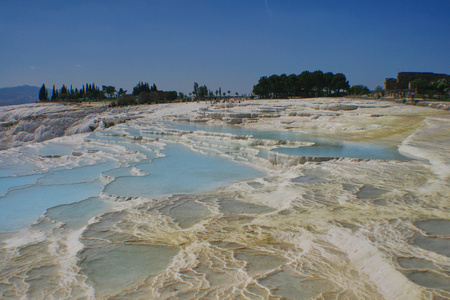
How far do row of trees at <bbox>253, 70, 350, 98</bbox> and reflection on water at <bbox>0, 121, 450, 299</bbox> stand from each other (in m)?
33.3

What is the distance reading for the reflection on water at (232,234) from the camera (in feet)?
8.67

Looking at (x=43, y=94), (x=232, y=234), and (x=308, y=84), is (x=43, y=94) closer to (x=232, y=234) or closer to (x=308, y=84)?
(x=308, y=84)

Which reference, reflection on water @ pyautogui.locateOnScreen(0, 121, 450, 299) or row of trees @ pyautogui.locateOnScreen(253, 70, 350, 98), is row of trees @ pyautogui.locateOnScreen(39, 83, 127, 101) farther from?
reflection on water @ pyautogui.locateOnScreen(0, 121, 450, 299)

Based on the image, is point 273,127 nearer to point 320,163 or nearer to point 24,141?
point 320,163

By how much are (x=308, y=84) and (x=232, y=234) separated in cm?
3739

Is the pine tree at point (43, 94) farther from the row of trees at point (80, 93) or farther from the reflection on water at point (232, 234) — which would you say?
the reflection on water at point (232, 234)

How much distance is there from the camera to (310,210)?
4141 millimetres

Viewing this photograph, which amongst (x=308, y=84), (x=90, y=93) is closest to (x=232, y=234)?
(x=308, y=84)

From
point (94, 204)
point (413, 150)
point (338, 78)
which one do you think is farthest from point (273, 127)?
point (338, 78)

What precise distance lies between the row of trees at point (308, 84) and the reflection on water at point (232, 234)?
33301 mm

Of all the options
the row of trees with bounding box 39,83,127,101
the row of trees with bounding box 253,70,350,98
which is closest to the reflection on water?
the row of trees with bounding box 253,70,350,98

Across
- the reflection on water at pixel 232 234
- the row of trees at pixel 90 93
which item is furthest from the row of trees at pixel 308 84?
the reflection on water at pixel 232 234

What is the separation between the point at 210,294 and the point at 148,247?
1.15m

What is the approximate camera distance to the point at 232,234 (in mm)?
3617
